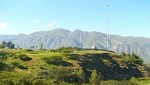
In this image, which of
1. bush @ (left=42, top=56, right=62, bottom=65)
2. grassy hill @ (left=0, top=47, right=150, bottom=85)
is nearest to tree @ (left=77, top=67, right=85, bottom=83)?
grassy hill @ (left=0, top=47, right=150, bottom=85)

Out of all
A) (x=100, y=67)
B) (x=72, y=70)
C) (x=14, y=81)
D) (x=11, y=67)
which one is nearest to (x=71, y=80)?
(x=72, y=70)

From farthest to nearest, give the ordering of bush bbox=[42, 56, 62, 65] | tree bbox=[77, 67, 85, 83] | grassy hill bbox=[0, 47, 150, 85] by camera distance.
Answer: bush bbox=[42, 56, 62, 65] → tree bbox=[77, 67, 85, 83] → grassy hill bbox=[0, 47, 150, 85]

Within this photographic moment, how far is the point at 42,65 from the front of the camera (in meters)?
157

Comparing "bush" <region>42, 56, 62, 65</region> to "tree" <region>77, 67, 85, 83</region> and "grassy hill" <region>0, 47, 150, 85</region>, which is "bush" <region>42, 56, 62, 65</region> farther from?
"tree" <region>77, 67, 85, 83</region>

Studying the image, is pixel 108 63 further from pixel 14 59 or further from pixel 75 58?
pixel 14 59

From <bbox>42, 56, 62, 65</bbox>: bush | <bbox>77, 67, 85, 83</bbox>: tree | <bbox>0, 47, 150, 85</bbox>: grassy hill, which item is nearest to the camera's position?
<bbox>0, 47, 150, 85</bbox>: grassy hill

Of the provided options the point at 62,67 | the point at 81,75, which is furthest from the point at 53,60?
the point at 81,75

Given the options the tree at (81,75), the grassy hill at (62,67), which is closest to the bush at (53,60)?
the grassy hill at (62,67)

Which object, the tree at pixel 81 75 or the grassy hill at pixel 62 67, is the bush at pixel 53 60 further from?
the tree at pixel 81 75

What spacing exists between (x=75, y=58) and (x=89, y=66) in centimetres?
979

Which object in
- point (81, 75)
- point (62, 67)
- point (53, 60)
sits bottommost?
point (81, 75)

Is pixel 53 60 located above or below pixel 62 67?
above

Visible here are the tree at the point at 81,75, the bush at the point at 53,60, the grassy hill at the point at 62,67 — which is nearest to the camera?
the grassy hill at the point at 62,67

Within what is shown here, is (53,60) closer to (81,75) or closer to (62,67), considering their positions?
(62,67)
